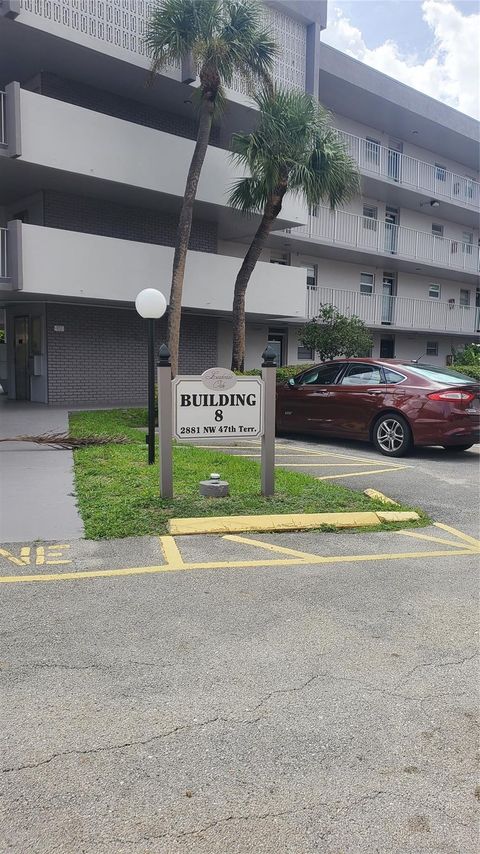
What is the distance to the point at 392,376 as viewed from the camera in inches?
408

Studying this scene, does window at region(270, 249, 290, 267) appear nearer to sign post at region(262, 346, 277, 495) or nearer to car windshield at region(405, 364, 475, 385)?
car windshield at region(405, 364, 475, 385)

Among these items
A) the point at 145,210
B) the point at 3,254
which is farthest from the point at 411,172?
the point at 3,254

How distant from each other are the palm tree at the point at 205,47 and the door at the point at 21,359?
5.69 metres

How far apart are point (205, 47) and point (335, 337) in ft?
28.6

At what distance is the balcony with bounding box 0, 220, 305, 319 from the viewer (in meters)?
13.8

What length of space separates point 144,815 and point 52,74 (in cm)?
1722

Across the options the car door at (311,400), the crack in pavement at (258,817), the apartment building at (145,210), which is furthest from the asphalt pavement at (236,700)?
the apartment building at (145,210)

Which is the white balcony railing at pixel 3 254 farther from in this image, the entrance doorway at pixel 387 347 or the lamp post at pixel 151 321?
the entrance doorway at pixel 387 347

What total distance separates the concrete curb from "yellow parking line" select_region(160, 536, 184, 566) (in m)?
0.21

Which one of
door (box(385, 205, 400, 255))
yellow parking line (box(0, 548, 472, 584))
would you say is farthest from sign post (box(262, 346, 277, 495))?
door (box(385, 205, 400, 255))

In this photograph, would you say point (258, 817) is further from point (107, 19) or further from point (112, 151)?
point (107, 19)

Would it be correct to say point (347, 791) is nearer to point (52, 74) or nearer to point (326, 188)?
point (326, 188)

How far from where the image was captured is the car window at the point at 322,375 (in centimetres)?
1124

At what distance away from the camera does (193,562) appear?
16.9 feet
